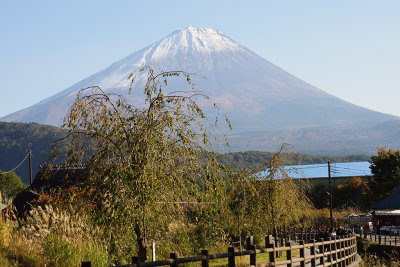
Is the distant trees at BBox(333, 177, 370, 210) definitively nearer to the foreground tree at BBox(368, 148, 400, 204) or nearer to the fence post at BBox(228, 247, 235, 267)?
the foreground tree at BBox(368, 148, 400, 204)

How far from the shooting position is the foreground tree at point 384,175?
68.4 metres

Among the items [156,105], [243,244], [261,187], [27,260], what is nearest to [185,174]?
[156,105]

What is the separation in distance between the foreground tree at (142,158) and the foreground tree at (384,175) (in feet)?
189

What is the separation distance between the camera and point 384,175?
69562 mm

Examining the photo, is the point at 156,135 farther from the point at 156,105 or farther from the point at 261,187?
the point at 261,187

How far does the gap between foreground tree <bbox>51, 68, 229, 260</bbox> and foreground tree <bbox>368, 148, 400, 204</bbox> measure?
5776cm

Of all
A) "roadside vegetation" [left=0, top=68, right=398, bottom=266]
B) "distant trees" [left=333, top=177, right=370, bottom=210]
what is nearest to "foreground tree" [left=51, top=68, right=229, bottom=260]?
"roadside vegetation" [left=0, top=68, right=398, bottom=266]

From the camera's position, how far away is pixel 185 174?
1451 centimetres

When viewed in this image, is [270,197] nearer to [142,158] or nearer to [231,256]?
[142,158]

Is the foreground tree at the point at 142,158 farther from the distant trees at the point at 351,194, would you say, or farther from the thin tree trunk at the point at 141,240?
the distant trees at the point at 351,194

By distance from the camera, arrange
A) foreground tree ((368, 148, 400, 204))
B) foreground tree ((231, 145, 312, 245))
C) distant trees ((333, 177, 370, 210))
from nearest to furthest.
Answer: foreground tree ((231, 145, 312, 245))
foreground tree ((368, 148, 400, 204))
distant trees ((333, 177, 370, 210))

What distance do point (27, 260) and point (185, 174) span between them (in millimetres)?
4147

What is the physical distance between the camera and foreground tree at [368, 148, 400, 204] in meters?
68.4

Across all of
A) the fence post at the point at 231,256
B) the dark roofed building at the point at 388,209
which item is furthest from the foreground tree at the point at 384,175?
the fence post at the point at 231,256
